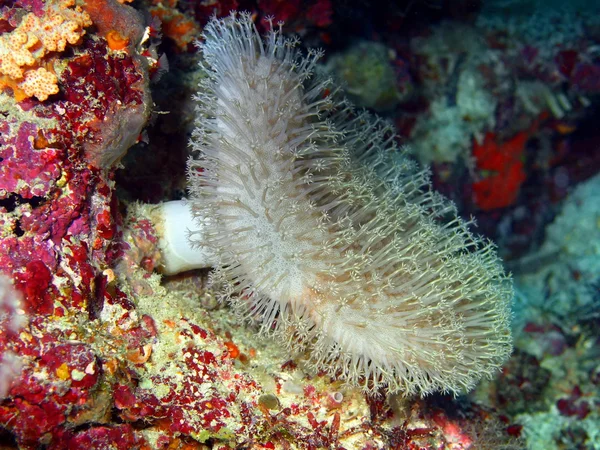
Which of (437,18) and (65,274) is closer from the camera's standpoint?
(65,274)

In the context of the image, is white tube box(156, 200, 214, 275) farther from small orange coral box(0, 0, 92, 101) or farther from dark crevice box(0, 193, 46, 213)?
small orange coral box(0, 0, 92, 101)

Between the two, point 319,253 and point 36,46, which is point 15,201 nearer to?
point 36,46

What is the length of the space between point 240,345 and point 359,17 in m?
4.80

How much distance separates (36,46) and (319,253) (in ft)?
6.60

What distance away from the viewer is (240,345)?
128 inches

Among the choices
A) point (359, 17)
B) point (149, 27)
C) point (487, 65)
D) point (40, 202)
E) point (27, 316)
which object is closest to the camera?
point (27, 316)

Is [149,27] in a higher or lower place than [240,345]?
higher

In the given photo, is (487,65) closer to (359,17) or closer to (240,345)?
(359,17)

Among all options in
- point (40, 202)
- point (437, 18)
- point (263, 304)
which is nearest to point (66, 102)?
point (40, 202)

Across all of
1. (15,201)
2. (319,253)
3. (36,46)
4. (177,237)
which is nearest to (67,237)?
(15,201)

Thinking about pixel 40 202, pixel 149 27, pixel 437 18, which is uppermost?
pixel 437 18

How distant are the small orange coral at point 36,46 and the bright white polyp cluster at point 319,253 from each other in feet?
3.08

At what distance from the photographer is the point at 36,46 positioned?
2.51 m

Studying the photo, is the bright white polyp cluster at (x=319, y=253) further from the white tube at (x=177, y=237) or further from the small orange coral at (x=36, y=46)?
the small orange coral at (x=36, y=46)
